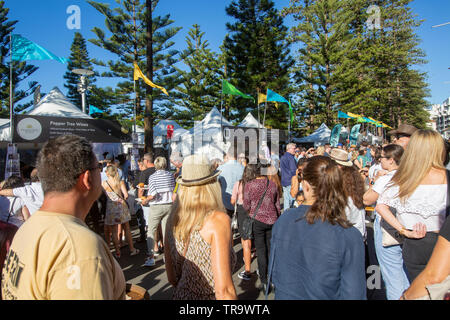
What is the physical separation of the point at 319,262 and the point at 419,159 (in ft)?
3.71

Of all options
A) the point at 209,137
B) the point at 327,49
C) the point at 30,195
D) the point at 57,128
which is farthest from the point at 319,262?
the point at 327,49

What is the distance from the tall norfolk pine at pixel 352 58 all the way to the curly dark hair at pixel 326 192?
2603 centimetres

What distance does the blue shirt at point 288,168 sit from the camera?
666 cm

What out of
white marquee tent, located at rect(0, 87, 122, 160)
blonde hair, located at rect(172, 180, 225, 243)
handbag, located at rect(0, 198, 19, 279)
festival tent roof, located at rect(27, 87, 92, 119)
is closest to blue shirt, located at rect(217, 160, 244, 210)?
blonde hair, located at rect(172, 180, 225, 243)

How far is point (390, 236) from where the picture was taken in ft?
8.09

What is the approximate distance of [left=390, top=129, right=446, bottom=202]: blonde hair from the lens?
6.44 ft

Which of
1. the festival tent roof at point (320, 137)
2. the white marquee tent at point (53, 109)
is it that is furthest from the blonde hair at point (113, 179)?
the festival tent roof at point (320, 137)

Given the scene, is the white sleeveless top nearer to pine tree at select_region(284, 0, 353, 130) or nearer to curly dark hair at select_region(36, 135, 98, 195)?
curly dark hair at select_region(36, 135, 98, 195)

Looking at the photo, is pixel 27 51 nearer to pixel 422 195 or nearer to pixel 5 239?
pixel 5 239

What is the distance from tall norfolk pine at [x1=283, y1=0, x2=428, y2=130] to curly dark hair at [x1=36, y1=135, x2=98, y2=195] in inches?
1057

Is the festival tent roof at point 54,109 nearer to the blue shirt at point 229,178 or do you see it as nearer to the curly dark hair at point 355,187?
the blue shirt at point 229,178
